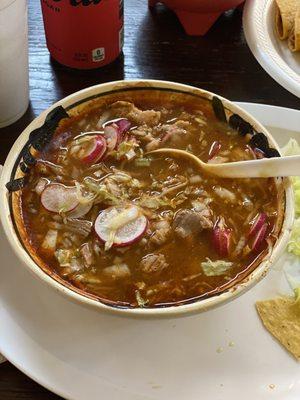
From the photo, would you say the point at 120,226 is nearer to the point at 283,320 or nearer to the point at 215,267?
the point at 215,267

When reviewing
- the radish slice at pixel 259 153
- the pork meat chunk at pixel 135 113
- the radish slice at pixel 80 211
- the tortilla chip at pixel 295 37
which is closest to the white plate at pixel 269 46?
the tortilla chip at pixel 295 37

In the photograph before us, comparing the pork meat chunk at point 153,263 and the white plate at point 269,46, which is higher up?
the white plate at point 269,46

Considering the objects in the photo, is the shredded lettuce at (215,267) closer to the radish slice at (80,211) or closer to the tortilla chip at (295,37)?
the radish slice at (80,211)

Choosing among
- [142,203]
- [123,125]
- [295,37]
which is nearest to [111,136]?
[123,125]

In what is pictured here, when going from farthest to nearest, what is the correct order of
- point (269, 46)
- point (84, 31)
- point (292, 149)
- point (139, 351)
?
point (269, 46) < point (84, 31) < point (292, 149) < point (139, 351)

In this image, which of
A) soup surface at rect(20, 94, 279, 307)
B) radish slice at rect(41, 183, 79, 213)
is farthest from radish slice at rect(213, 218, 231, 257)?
radish slice at rect(41, 183, 79, 213)

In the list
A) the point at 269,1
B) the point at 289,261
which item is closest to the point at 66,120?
the point at 289,261
